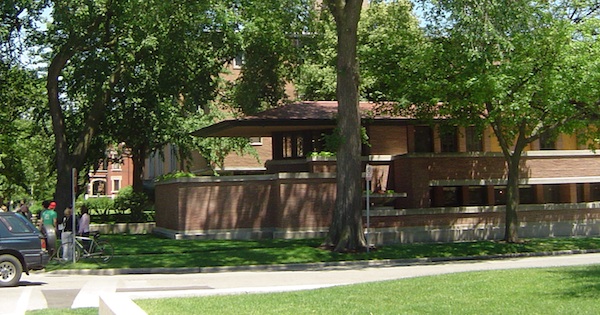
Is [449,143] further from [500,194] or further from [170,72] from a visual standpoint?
[170,72]

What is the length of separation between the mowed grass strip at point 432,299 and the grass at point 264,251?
32.3 ft

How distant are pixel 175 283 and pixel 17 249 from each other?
3827 mm

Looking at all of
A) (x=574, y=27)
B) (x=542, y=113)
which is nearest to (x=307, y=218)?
(x=542, y=113)

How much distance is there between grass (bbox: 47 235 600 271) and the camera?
894 inches

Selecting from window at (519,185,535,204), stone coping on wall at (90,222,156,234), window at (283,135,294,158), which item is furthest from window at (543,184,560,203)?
stone coping on wall at (90,222,156,234)

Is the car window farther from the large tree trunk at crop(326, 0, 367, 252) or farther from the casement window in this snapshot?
the casement window

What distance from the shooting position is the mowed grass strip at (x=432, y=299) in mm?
9844

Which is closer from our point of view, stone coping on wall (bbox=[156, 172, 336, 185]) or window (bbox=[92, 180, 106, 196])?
stone coping on wall (bbox=[156, 172, 336, 185])

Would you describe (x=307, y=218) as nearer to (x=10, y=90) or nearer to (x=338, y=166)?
(x=338, y=166)

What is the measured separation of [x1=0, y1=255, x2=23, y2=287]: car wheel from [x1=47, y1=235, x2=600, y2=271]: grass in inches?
178

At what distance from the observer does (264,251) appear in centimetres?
2500

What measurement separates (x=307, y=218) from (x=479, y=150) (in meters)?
10.4

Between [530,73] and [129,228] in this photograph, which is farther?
[129,228]

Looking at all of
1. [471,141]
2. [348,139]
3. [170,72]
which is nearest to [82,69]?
[170,72]
